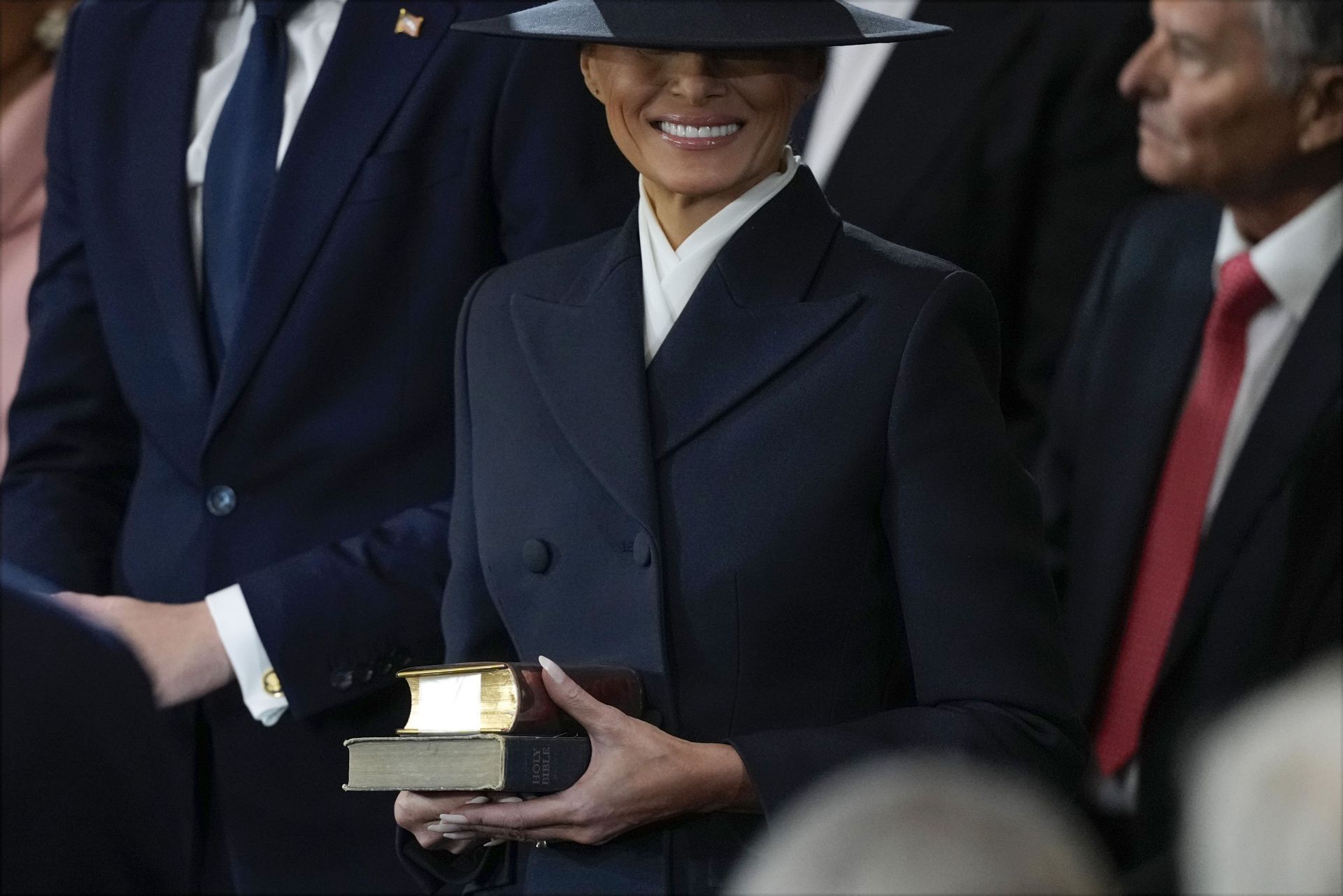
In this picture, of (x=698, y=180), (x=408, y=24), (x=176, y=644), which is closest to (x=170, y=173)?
(x=408, y=24)

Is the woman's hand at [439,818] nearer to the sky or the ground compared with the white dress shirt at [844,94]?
nearer to the ground

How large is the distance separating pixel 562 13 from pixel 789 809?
2.39 ft

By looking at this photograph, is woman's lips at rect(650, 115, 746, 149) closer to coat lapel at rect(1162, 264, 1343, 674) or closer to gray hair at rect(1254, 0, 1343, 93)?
coat lapel at rect(1162, 264, 1343, 674)

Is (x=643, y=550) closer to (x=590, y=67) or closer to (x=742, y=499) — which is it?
(x=742, y=499)

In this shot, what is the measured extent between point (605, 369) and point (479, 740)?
1.27ft

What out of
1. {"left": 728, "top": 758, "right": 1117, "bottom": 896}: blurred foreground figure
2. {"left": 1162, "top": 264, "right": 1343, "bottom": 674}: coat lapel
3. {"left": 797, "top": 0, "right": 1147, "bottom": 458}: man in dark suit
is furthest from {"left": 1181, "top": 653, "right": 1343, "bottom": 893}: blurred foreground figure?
{"left": 797, "top": 0, "right": 1147, "bottom": 458}: man in dark suit

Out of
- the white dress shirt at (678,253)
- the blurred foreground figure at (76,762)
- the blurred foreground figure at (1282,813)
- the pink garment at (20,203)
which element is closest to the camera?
the blurred foreground figure at (1282,813)

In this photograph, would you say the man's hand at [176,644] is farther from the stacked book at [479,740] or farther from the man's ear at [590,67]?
the man's ear at [590,67]

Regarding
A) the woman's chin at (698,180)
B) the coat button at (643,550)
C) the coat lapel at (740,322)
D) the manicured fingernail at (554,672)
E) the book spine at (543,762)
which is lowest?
the book spine at (543,762)

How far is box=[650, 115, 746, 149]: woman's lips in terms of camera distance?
1815 millimetres

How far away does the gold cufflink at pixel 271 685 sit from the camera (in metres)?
2.23

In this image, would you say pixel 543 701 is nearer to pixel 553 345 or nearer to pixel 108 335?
pixel 553 345

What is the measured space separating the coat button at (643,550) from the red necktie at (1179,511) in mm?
1493

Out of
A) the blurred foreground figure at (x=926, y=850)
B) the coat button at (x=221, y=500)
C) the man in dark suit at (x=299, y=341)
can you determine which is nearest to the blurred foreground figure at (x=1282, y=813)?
the blurred foreground figure at (x=926, y=850)
